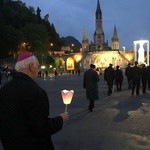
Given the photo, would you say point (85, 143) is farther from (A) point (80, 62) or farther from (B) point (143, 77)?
(A) point (80, 62)

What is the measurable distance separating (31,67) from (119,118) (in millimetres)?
11346

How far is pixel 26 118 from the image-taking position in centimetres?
489

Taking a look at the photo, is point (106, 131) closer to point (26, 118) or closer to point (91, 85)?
point (91, 85)

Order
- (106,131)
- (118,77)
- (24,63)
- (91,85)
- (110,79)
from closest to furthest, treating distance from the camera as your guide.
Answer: (24,63) → (106,131) → (91,85) → (110,79) → (118,77)

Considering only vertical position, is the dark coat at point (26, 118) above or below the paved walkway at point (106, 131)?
above

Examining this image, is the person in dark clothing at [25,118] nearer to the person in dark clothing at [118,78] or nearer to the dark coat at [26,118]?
the dark coat at [26,118]

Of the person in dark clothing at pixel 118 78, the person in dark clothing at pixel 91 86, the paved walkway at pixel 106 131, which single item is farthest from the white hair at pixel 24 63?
the person in dark clothing at pixel 118 78

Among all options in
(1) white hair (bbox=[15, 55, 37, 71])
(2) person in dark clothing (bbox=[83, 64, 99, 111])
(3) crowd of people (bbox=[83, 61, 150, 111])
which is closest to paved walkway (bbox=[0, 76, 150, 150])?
(2) person in dark clothing (bbox=[83, 64, 99, 111])

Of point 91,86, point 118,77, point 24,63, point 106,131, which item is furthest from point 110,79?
point 24,63

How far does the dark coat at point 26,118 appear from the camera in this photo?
4863 mm

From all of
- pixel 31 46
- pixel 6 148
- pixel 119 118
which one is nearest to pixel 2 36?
pixel 31 46

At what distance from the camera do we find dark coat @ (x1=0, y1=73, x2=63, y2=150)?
16.0ft

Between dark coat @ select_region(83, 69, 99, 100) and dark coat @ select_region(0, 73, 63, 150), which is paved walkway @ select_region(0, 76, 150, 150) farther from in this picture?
dark coat @ select_region(0, 73, 63, 150)

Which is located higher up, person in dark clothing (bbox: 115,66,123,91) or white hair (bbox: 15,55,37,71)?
white hair (bbox: 15,55,37,71)
